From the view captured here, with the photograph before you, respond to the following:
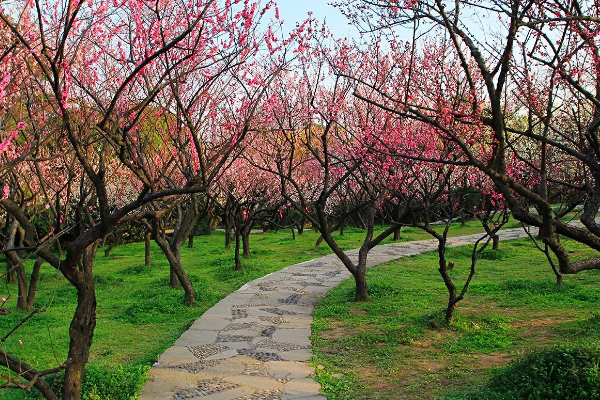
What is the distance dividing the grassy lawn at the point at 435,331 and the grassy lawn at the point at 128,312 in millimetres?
2098

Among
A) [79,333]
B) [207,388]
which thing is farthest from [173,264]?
[79,333]

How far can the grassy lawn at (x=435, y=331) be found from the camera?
5.22 m

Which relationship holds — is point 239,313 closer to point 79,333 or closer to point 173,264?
point 173,264

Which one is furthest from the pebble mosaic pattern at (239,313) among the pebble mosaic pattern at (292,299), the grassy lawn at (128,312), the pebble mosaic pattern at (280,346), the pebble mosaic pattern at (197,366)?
the pebble mosaic pattern at (197,366)

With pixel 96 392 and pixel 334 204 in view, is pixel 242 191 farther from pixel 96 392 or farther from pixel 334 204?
pixel 96 392

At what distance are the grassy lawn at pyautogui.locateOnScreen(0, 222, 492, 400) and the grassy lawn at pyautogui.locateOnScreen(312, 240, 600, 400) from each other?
2098mm

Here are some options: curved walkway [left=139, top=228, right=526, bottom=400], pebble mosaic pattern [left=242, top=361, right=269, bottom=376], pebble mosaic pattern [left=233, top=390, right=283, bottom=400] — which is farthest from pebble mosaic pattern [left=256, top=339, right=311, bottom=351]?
pebble mosaic pattern [left=233, top=390, right=283, bottom=400]

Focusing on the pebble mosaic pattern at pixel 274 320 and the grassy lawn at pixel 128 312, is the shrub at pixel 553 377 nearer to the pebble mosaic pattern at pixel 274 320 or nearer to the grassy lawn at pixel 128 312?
the grassy lawn at pixel 128 312

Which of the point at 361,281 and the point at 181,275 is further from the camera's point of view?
the point at 181,275

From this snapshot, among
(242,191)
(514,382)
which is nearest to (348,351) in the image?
(514,382)

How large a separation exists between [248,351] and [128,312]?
10.5 ft

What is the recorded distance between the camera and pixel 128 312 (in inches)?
338

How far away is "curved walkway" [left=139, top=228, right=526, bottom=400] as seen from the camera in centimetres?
502

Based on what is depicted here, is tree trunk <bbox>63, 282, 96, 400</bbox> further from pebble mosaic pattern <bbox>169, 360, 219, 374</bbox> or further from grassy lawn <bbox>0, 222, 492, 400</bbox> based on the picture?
pebble mosaic pattern <bbox>169, 360, 219, 374</bbox>
